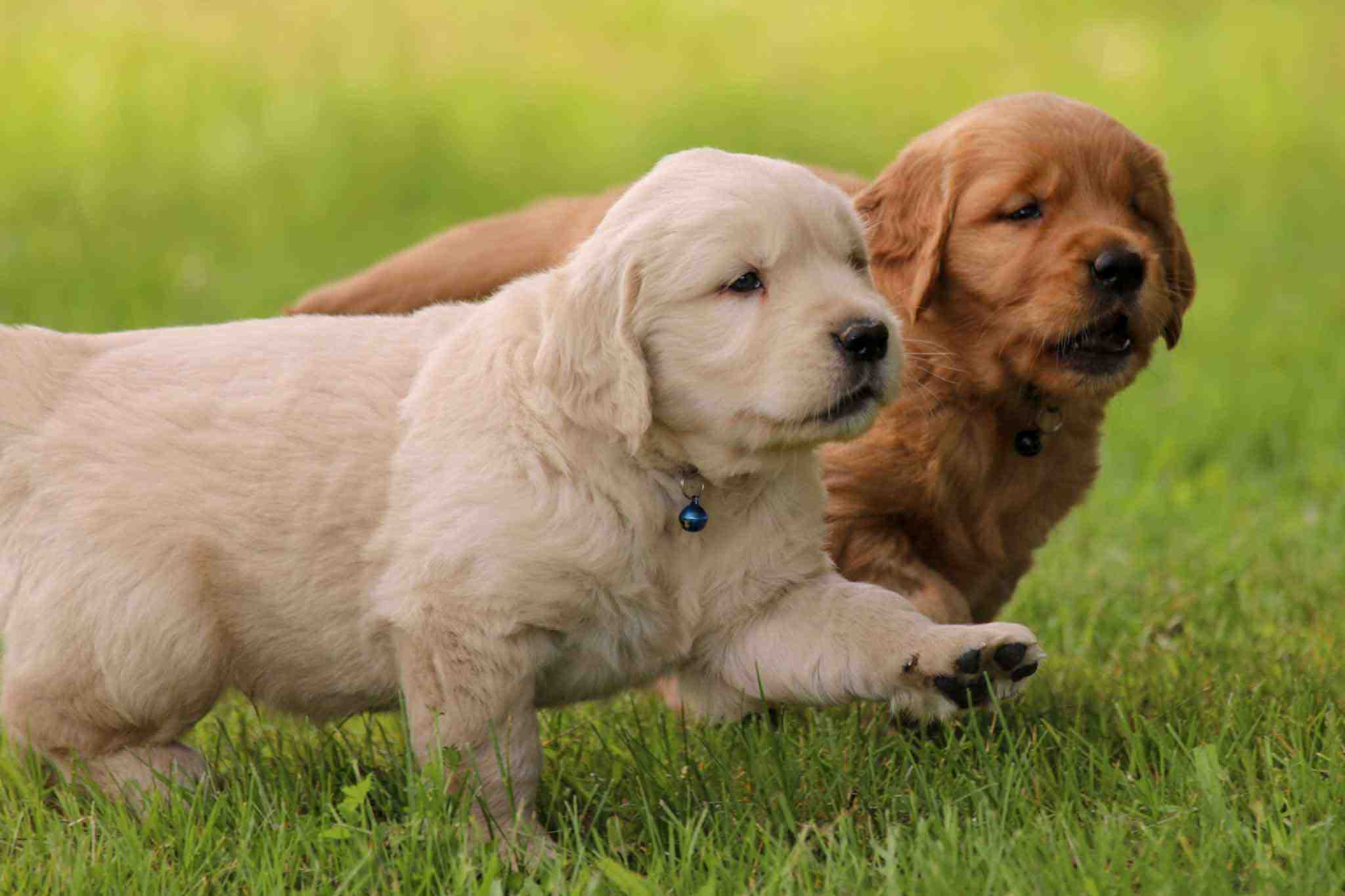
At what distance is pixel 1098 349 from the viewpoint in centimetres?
397

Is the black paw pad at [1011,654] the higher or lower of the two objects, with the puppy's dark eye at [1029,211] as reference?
lower

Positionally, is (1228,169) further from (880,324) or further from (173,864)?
(173,864)

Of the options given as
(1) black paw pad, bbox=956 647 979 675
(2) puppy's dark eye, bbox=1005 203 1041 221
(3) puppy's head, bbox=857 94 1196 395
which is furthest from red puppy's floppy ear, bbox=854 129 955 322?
(1) black paw pad, bbox=956 647 979 675

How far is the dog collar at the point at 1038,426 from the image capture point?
4180 mm

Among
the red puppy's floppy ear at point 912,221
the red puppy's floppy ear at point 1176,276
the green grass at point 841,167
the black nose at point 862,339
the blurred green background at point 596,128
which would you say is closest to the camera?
the green grass at point 841,167

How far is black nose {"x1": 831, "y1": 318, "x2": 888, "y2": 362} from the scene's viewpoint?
3.10 metres

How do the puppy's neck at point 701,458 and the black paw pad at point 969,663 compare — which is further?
the puppy's neck at point 701,458

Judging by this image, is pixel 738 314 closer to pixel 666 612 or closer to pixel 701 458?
pixel 701 458

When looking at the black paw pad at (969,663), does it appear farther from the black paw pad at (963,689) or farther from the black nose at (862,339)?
the black nose at (862,339)

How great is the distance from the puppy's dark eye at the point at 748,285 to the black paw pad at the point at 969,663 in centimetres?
76

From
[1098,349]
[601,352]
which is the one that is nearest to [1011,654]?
[601,352]

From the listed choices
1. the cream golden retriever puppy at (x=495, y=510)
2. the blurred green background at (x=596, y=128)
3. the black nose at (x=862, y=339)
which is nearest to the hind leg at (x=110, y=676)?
the cream golden retriever puppy at (x=495, y=510)

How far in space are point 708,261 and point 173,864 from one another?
1431mm

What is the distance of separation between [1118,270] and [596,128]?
8066mm
